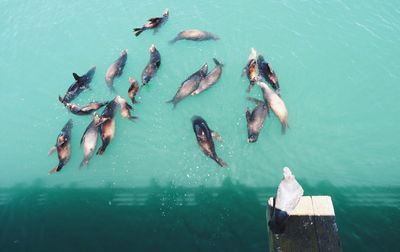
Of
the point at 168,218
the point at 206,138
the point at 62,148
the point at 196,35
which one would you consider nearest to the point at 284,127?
the point at 206,138

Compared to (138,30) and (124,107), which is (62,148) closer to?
(124,107)

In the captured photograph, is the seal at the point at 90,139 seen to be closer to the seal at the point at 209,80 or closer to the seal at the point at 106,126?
the seal at the point at 106,126

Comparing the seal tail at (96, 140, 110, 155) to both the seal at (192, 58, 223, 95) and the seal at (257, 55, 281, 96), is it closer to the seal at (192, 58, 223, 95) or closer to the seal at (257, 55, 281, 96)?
the seal at (192, 58, 223, 95)

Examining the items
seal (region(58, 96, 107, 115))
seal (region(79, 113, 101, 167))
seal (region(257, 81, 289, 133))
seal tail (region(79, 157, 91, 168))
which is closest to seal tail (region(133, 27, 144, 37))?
seal (region(58, 96, 107, 115))

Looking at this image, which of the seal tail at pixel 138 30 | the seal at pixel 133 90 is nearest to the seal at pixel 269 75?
the seal at pixel 133 90

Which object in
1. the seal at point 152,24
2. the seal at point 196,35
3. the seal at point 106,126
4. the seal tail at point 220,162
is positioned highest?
the seal at point 152,24

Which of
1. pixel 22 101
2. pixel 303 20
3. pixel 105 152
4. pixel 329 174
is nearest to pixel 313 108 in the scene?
pixel 329 174
